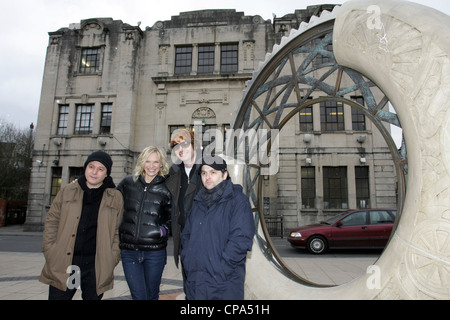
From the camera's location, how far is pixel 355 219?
9.99 meters

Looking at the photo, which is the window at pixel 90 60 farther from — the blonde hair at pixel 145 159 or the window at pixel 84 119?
the blonde hair at pixel 145 159

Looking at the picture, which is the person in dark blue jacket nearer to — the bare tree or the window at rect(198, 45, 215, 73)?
Answer: the window at rect(198, 45, 215, 73)

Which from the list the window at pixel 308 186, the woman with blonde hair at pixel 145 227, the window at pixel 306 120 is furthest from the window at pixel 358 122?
the woman with blonde hair at pixel 145 227

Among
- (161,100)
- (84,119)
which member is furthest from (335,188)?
(84,119)

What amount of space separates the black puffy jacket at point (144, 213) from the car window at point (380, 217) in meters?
8.85

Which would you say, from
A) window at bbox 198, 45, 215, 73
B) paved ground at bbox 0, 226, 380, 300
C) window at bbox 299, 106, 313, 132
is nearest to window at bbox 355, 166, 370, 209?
window at bbox 299, 106, 313, 132

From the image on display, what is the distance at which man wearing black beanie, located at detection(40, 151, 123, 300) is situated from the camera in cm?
267

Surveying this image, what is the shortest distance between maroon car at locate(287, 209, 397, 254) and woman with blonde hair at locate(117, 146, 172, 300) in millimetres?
8128

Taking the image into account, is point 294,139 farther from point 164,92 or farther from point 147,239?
point 147,239

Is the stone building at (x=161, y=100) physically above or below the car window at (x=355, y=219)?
above

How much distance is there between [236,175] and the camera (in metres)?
4.04

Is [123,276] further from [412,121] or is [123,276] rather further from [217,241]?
[412,121]

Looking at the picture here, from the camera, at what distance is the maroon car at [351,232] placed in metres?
9.66

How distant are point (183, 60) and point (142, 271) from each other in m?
19.3
